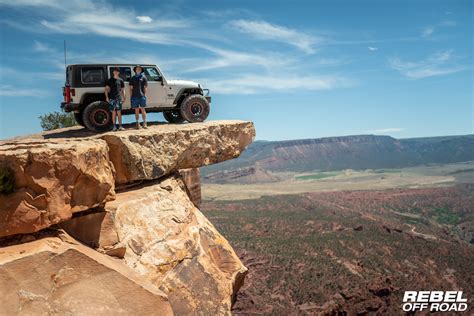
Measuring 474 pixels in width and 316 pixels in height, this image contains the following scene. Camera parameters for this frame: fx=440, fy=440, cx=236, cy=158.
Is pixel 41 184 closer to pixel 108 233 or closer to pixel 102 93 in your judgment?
pixel 108 233

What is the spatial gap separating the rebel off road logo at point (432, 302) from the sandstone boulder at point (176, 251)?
116 feet

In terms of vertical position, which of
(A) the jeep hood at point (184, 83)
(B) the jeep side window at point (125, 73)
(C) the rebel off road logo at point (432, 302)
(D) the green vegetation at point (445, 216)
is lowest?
(D) the green vegetation at point (445, 216)

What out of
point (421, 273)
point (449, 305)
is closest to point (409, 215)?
point (421, 273)

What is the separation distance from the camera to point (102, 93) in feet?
48.7

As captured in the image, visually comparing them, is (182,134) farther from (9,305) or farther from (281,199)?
(281,199)

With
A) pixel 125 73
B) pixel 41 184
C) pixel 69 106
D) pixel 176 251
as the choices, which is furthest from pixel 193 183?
pixel 41 184

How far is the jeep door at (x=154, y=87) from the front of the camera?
51.3ft

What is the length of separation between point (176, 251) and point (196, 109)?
24.0 ft

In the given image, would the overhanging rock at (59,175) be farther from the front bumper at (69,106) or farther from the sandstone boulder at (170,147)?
the front bumper at (69,106)

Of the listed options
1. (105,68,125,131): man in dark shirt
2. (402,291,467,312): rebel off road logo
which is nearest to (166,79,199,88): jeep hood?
(105,68,125,131): man in dark shirt

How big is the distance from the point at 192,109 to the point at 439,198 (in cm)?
12752

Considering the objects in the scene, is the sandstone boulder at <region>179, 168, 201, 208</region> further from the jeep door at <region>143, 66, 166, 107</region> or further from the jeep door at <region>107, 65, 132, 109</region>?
the jeep door at <region>107, 65, 132, 109</region>

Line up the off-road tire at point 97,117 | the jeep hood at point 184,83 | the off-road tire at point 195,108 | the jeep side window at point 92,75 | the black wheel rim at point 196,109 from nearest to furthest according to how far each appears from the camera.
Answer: the off-road tire at point 97,117, the jeep side window at point 92,75, the jeep hood at point 184,83, the off-road tire at point 195,108, the black wheel rim at point 196,109

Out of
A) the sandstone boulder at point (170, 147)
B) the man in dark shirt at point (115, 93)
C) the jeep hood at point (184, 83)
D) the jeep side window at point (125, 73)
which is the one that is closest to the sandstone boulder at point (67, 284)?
the sandstone boulder at point (170, 147)
